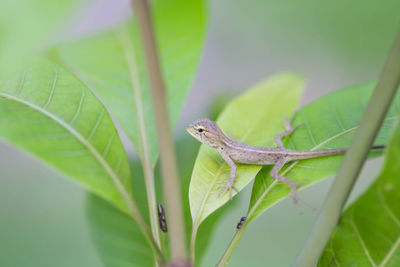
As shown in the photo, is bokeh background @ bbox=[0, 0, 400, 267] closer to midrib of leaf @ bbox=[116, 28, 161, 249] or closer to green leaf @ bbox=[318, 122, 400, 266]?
midrib of leaf @ bbox=[116, 28, 161, 249]

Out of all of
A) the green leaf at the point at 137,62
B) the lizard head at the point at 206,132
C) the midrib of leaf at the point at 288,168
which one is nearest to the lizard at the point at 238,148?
the lizard head at the point at 206,132

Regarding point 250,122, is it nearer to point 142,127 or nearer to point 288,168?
point 288,168

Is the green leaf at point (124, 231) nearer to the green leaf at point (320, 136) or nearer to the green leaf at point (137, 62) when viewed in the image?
the green leaf at point (320, 136)

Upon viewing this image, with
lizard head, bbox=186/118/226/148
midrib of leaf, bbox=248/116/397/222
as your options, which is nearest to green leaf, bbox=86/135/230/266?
midrib of leaf, bbox=248/116/397/222

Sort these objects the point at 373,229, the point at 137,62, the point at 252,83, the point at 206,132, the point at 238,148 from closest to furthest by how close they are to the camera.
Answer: the point at 373,229 < the point at 137,62 < the point at 238,148 < the point at 206,132 < the point at 252,83

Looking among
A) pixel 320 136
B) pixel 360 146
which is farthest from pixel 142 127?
pixel 360 146

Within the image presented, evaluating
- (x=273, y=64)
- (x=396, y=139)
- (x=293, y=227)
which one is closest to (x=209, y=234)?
(x=396, y=139)
